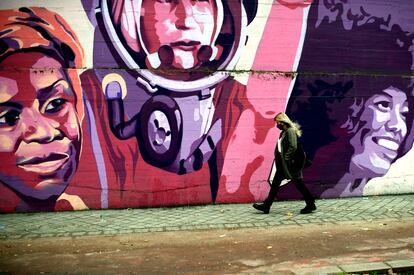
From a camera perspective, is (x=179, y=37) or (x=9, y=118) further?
(x=179, y=37)

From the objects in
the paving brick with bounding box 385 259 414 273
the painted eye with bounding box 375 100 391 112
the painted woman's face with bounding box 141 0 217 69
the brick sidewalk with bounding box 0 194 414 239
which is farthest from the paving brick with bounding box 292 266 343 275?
the painted eye with bounding box 375 100 391 112

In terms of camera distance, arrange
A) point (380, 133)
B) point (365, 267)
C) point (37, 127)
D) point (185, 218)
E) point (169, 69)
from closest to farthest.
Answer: point (365, 267) → point (185, 218) → point (37, 127) → point (169, 69) → point (380, 133)

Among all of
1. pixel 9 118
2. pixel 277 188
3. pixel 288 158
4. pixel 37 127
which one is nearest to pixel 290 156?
pixel 288 158

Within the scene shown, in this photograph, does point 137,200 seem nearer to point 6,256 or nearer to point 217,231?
point 217,231

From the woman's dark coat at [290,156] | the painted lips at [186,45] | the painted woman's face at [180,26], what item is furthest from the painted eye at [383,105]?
the painted lips at [186,45]

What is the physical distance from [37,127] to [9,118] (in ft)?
1.62

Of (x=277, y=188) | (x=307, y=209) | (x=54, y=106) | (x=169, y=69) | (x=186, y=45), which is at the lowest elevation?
(x=307, y=209)

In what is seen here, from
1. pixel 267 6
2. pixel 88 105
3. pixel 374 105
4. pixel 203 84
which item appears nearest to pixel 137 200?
pixel 88 105

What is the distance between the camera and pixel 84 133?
804cm

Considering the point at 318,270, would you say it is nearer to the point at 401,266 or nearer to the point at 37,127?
the point at 401,266

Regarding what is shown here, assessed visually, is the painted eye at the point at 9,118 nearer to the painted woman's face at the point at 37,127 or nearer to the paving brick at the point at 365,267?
the painted woman's face at the point at 37,127

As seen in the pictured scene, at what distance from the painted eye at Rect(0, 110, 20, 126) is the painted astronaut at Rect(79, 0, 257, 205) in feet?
5.20

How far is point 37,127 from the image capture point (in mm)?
7891

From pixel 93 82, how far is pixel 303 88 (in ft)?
13.3
